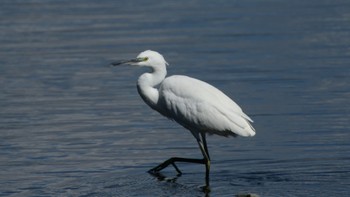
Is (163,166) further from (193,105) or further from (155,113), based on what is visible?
(155,113)

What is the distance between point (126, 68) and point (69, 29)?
4.48 meters

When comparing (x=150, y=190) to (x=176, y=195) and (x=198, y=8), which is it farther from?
(x=198, y=8)

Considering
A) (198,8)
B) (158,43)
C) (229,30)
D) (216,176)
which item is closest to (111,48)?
(158,43)

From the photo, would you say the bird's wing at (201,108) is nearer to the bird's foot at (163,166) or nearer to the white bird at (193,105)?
the white bird at (193,105)

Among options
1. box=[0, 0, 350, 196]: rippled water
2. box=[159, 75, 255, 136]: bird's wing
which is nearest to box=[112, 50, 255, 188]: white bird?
box=[159, 75, 255, 136]: bird's wing

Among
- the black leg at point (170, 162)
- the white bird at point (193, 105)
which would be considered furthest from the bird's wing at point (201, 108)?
the black leg at point (170, 162)

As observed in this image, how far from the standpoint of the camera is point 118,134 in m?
14.3

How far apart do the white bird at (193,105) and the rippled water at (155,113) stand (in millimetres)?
494

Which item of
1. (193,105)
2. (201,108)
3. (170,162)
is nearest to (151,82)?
(193,105)

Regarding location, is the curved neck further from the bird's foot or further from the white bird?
the bird's foot

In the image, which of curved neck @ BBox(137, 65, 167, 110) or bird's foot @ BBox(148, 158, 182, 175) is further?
curved neck @ BBox(137, 65, 167, 110)

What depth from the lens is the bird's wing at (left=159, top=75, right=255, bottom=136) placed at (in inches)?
467

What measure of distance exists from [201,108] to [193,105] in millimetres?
113

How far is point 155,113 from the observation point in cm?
1563
